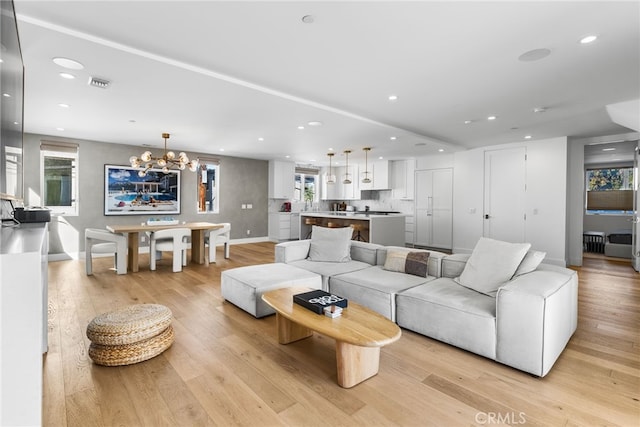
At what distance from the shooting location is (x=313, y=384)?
80.4 inches

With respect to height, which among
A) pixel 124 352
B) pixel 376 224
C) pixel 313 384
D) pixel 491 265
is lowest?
pixel 313 384

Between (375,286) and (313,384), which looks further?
(375,286)

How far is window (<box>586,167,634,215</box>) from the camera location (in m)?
7.79

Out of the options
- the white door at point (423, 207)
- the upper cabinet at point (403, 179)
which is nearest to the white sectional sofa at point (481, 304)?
the white door at point (423, 207)

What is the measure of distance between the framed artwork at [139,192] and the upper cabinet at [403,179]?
5736mm

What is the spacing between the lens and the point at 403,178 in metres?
8.80

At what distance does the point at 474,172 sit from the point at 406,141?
210 centimetres

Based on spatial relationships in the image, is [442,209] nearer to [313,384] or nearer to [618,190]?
[618,190]

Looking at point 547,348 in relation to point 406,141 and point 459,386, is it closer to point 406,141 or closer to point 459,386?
point 459,386

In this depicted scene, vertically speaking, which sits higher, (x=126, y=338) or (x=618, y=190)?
(x=618, y=190)

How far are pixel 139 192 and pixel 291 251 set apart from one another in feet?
15.2

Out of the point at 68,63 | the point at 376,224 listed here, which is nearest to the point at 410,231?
the point at 376,224

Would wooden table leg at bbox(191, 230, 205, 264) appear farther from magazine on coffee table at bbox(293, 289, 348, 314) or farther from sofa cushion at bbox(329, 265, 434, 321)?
magazine on coffee table at bbox(293, 289, 348, 314)

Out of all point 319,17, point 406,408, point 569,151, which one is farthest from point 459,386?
point 569,151
